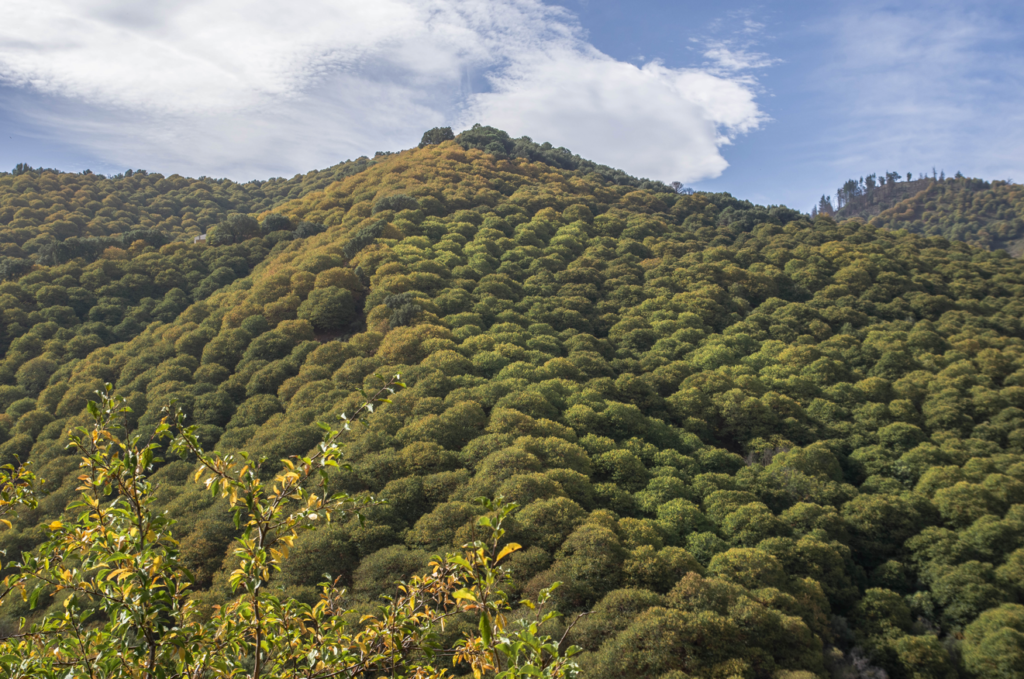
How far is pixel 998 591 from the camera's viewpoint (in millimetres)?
16344

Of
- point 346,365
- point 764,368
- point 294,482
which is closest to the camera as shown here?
point 294,482

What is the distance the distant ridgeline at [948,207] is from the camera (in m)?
94.9

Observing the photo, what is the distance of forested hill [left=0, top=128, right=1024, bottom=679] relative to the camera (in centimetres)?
1527

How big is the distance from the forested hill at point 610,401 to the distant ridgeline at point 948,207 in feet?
215

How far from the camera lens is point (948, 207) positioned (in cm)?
11569

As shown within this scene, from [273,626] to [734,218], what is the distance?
59131 millimetres

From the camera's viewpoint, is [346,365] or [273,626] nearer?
[273,626]

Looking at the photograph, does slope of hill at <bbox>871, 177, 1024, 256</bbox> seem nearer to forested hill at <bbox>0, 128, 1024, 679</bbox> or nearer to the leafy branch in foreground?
forested hill at <bbox>0, 128, 1024, 679</bbox>

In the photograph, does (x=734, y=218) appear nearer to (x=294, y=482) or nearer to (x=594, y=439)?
(x=594, y=439)

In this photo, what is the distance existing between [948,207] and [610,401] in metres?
135

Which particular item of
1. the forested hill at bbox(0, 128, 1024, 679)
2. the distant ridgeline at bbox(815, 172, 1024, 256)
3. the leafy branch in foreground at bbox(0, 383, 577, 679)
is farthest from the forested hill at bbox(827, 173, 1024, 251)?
the leafy branch in foreground at bbox(0, 383, 577, 679)

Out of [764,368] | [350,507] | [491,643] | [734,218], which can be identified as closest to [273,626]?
[350,507]

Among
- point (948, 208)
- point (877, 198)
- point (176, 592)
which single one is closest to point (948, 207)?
point (948, 208)

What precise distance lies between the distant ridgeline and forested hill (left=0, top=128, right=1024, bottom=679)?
65.7 metres
